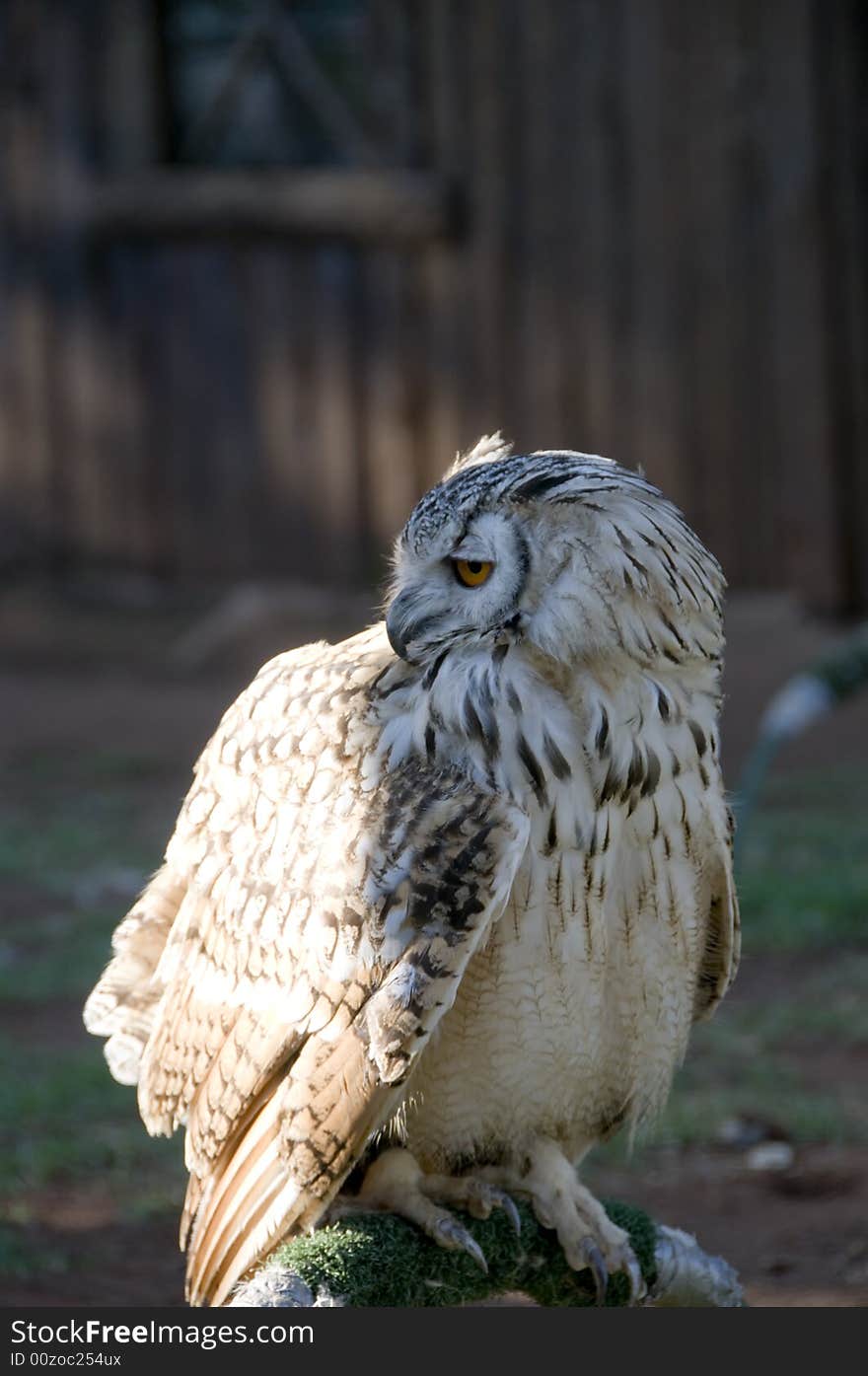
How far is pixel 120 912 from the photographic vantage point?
6953mm

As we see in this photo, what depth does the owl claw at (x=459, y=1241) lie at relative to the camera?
2885mm

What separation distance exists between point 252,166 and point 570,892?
7995 millimetres

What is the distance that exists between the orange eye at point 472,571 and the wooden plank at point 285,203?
7.32m

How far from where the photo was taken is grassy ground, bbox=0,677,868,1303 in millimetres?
4656

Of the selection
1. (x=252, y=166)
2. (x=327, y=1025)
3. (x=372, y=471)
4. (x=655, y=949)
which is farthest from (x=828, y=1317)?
(x=252, y=166)

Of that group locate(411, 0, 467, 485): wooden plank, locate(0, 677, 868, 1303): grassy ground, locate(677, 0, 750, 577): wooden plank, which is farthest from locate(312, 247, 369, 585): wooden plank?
locate(0, 677, 868, 1303): grassy ground

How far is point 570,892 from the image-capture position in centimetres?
280

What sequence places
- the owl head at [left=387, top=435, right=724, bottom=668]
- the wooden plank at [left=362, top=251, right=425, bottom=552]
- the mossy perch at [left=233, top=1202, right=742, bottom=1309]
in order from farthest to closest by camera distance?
the wooden plank at [left=362, top=251, right=425, bottom=552] → the owl head at [left=387, top=435, right=724, bottom=668] → the mossy perch at [left=233, top=1202, right=742, bottom=1309]

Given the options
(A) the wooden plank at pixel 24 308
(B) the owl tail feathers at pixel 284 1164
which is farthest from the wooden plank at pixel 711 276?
(B) the owl tail feathers at pixel 284 1164

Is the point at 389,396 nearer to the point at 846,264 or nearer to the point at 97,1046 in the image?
the point at 846,264

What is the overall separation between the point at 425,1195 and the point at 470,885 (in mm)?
671

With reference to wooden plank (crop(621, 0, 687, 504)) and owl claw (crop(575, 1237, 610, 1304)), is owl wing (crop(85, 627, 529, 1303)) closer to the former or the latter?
owl claw (crop(575, 1237, 610, 1304))

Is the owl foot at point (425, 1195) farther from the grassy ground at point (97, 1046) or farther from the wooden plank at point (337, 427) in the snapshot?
the wooden plank at point (337, 427)

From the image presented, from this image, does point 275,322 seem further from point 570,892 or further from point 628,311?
point 570,892
